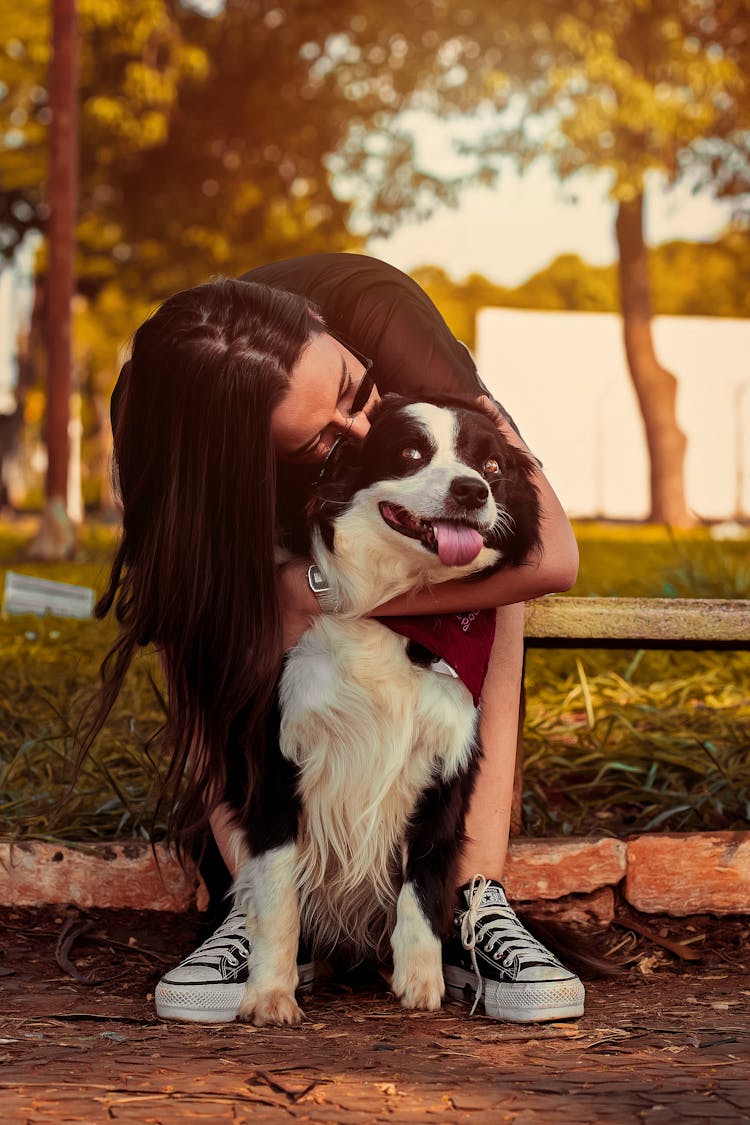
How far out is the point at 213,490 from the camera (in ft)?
7.29

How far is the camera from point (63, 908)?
2.78 meters

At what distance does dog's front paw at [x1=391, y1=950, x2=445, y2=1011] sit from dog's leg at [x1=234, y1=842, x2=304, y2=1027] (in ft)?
0.61

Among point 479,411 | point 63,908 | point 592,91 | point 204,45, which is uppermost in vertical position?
point 204,45

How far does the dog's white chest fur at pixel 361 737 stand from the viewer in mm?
2225

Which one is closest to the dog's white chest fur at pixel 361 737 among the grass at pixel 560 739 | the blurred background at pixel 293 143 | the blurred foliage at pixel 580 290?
the grass at pixel 560 739

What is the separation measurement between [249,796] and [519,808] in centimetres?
83

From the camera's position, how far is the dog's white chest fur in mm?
2225

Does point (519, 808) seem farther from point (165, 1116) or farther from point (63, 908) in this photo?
point (165, 1116)

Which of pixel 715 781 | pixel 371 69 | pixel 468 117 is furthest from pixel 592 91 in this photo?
pixel 715 781

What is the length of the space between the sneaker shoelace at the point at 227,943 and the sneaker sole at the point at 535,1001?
0.44 meters

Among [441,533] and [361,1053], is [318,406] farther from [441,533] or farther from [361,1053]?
[361,1053]

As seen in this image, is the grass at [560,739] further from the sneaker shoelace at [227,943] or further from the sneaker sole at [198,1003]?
the sneaker sole at [198,1003]

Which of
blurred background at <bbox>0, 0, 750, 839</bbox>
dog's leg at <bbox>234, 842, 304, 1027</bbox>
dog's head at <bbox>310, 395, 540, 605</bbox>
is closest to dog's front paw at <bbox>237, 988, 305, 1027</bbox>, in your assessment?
dog's leg at <bbox>234, 842, 304, 1027</bbox>

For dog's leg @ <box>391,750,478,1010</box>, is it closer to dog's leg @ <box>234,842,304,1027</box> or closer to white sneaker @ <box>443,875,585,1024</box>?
white sneaker @ <box>443,875,585,1024</box>
